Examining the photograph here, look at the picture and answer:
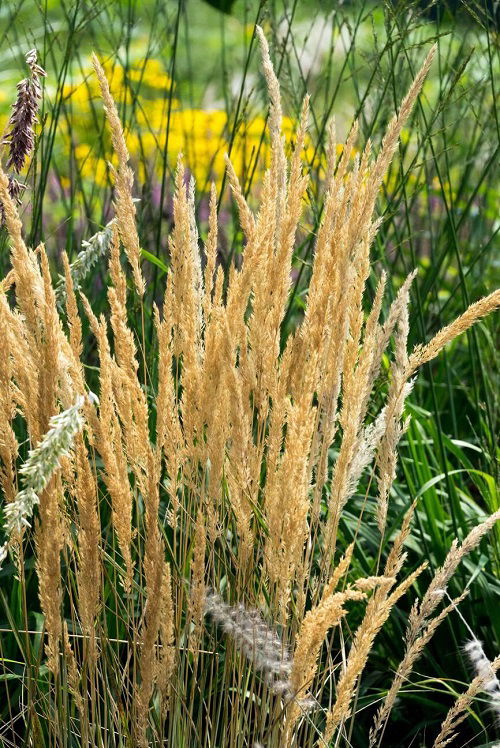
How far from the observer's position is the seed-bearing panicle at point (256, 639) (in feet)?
4.90

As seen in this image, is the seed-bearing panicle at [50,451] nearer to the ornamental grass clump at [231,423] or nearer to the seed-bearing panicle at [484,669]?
the ornamental grass clump at [231,423]

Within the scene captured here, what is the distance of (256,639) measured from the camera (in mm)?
1531

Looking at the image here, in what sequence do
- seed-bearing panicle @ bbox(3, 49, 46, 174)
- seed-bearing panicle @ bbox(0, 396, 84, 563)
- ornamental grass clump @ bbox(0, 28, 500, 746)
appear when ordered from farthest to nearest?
seed-bearing panicle @ bbox(3, 49, 46, 174) → ornamental grass clump @ bbox(0, 28, 500, 746) → seed-bearing panicle @ bbox(0, 396, 84, 563)

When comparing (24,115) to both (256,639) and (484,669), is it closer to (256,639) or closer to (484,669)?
(256,639)

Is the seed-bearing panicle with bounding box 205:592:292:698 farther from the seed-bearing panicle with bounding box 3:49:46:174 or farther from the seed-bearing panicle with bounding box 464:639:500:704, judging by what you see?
the seed-bearing panicle with bounding box 3:49:46:174

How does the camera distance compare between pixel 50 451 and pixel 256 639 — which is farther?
pixel 256 639

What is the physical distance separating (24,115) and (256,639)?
850mm

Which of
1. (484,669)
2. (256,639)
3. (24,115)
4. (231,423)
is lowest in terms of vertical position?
(484,669)

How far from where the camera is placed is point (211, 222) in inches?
60.7

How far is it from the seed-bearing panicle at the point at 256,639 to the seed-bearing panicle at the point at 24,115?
0.74m

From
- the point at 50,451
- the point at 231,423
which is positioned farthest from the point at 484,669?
the point at 50,451

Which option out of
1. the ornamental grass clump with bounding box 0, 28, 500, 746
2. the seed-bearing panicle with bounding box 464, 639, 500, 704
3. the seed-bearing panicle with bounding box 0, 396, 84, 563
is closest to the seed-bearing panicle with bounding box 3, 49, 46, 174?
the ornamental grass clump with bounding box 0, 28, 500, 746

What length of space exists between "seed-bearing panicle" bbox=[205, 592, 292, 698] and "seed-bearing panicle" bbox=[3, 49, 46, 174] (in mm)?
739

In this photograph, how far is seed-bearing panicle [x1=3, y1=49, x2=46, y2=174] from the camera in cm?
149
